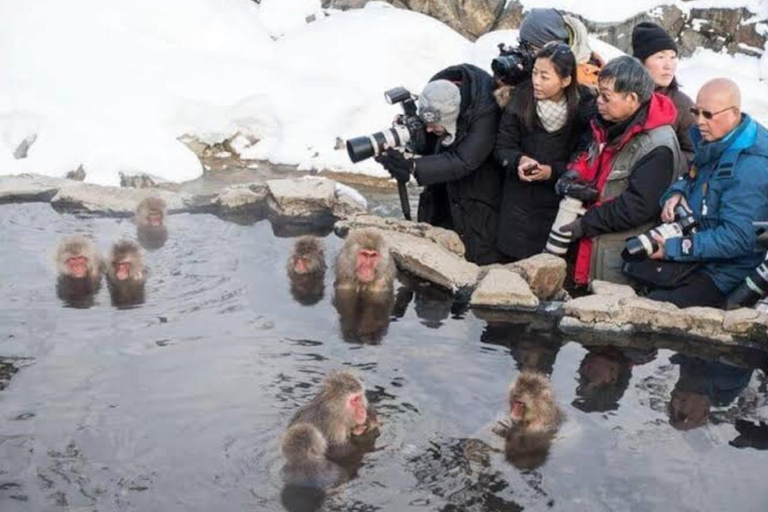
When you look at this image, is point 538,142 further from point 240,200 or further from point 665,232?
point 240,200

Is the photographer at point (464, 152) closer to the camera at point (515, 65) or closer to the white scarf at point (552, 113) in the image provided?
the camera at point (515, 65)

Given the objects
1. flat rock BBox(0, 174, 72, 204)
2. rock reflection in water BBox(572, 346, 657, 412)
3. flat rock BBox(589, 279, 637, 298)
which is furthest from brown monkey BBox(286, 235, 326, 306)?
flat rock BBox(0, 174, 72, 204)

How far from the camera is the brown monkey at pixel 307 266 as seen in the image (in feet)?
20.2

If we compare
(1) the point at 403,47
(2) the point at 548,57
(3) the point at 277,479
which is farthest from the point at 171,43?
(3) the point at 277,479

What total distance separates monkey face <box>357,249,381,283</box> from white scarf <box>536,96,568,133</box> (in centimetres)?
132

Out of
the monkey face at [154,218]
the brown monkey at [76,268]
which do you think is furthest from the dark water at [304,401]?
the monkey face at [154,218]

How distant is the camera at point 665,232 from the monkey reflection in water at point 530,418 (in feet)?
5.43

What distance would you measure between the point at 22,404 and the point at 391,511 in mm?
1792

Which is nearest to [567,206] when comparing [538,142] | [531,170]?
[531,170]

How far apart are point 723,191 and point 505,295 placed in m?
1.33

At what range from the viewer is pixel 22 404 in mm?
4336

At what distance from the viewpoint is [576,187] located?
18.9 ft

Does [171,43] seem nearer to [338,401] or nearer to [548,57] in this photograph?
[548,57]

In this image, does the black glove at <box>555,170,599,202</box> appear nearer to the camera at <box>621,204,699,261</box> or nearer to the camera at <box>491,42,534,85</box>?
the camera at <box>621,204,699,261</box>
